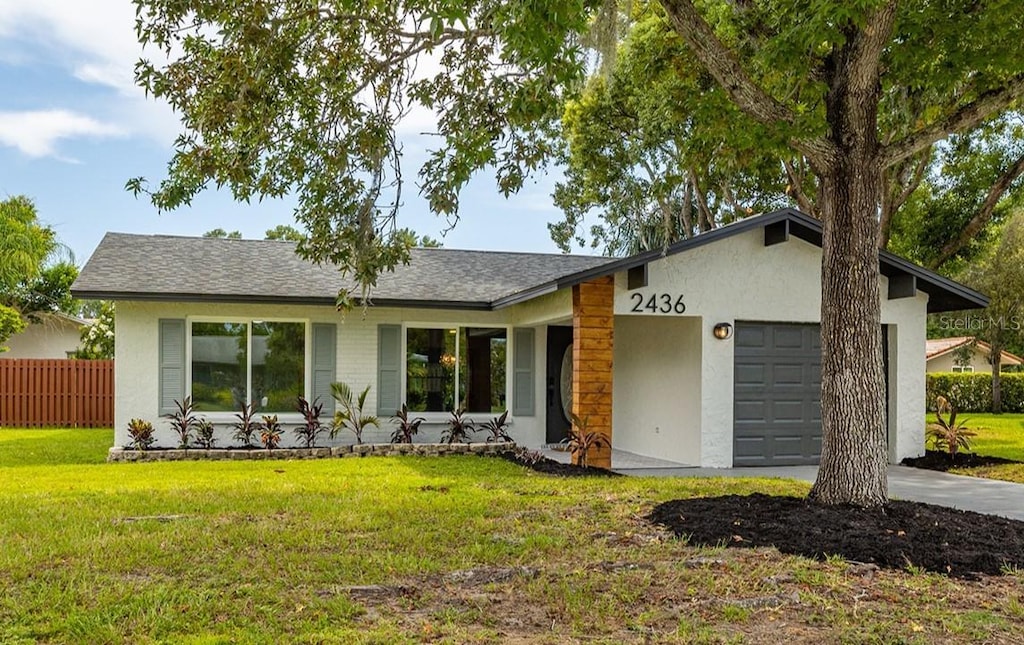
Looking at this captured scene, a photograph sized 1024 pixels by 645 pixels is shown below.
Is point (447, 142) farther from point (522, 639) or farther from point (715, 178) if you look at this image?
point (715, 178)

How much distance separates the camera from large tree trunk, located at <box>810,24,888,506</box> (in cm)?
720

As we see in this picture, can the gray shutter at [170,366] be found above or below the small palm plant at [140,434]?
above

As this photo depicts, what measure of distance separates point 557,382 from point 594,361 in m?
4.07

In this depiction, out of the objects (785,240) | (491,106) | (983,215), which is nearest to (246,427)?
(491,106)

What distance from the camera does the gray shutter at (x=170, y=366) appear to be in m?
12.7

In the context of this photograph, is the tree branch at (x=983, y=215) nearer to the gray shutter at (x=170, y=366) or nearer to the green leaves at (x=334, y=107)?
the green leaves at (x=334, y=107)

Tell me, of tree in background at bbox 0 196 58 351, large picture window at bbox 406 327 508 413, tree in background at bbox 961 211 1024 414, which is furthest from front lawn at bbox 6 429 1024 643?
tree in background at bbox 0 196 58 351

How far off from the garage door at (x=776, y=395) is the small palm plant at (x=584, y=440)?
2.22m

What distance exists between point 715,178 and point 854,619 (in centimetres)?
1610

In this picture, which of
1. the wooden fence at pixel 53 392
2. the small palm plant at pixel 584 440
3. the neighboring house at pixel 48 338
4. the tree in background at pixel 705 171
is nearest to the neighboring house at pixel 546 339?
the small palm plant at pixel 584 440

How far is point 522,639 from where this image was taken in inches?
166

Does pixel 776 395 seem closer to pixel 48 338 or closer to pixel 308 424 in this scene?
pixel 308 424

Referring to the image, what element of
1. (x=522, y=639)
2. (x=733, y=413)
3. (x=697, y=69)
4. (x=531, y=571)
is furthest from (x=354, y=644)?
(x=697, y=69)

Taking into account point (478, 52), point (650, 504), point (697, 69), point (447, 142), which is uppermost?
point (697, 69)
